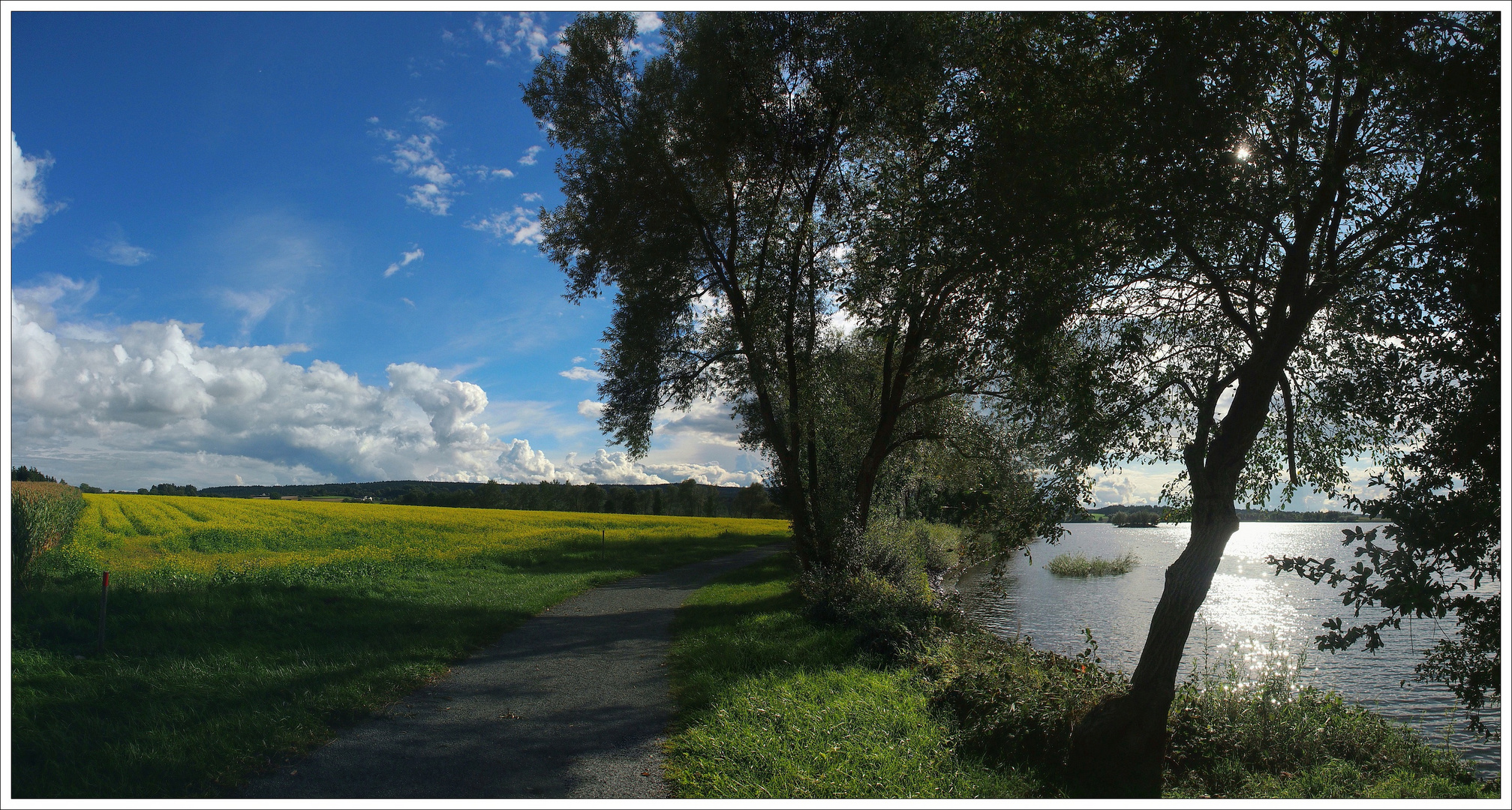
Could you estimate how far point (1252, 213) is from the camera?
21.2 feet

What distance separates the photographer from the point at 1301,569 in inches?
252

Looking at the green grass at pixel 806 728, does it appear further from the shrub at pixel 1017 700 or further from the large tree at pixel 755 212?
the large tree at pixel 755 212

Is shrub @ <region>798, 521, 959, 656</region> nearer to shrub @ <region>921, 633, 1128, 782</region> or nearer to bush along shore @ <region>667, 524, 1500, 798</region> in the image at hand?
bush along shore @ <region>667, 524, 1500, 798</region>

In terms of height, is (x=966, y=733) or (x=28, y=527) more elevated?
(x=28, y=527)

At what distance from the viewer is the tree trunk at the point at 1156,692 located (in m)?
6.61

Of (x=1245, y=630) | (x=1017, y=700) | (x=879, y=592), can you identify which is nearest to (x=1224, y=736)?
(x=1017, y=700)

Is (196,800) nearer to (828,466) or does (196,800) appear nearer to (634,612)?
(634,612)

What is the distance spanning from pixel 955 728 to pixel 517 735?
440 cm

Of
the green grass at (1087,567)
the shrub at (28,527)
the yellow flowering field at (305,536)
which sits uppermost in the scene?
the shrub at (28,527)

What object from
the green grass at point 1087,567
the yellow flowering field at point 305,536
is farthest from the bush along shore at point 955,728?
the green grass at point 1087,567

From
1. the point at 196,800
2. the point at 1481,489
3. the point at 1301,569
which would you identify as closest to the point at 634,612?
the point at 196,800

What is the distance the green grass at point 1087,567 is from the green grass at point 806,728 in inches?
1092

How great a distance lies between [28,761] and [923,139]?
10725 millimetres

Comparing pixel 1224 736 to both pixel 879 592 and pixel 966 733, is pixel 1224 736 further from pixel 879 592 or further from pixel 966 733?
pixel 879 592
